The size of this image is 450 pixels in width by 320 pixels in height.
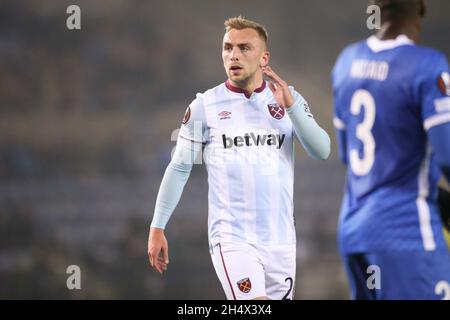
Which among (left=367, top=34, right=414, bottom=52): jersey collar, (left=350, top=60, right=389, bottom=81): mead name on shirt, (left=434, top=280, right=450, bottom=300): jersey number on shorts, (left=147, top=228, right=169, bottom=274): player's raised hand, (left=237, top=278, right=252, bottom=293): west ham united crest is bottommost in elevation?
(left=434, top=280, right=450, bottom=300): jersey number on shorts

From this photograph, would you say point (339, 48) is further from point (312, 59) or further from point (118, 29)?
point (118, 29)

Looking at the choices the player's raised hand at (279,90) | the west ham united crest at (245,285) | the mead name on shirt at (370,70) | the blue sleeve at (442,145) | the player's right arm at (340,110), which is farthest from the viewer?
the west ham united crest at (245,285)

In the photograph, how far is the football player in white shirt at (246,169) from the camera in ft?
16.9

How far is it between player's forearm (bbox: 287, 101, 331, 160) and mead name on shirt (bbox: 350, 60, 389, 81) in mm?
956

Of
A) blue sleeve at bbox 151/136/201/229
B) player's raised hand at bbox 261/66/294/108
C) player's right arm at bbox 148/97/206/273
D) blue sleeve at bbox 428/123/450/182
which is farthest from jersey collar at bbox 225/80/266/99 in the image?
blue sleeve at bbox 428/123/450/182

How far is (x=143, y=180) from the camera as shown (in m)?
10.9

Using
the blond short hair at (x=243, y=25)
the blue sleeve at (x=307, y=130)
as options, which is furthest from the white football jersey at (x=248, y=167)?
the blond short hair at (x=243, y=25)

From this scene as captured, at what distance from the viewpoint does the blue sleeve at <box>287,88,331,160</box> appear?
4.96 metres

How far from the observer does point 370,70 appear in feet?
12.8

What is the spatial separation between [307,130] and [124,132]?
21.3 feet

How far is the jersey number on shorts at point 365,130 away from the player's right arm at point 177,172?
5.16ft

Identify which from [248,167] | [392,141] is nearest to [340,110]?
[392,141]

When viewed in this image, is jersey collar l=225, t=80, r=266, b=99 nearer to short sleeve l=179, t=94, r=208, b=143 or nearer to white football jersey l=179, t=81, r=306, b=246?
white football jersey l=179, t=81, r=306, b=246

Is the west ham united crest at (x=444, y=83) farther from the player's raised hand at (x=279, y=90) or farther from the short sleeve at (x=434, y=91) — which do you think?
the player's raised hand at (x=279, y=90)
